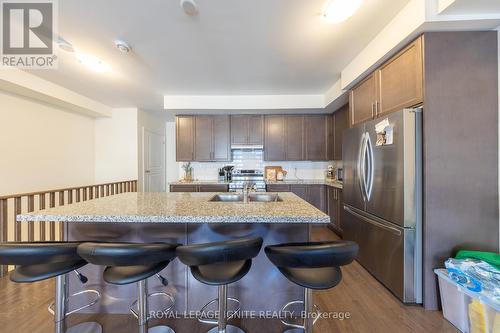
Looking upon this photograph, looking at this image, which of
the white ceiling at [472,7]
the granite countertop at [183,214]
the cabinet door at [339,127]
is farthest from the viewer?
the cabinet door at [339,127]

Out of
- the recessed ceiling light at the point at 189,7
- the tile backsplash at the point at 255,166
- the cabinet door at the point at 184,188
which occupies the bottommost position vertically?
the cabinet door at the point at 184,188

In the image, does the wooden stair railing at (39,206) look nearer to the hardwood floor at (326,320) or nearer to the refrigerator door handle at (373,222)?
the hardwood floor at (326,320)

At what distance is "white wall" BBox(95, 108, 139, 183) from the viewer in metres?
4.96

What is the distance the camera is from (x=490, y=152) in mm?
1760

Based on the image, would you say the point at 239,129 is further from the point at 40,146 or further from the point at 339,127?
the point at 40,146

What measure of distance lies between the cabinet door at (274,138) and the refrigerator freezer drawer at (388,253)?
199cm

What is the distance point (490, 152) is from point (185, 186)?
3.94 metres

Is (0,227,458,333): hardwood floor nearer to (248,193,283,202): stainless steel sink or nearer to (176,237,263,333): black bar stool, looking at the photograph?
(176,237,263,333): black bar stool

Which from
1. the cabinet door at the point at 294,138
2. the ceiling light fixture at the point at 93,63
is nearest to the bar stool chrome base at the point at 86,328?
the ceiling light fixture at the point at 93,63

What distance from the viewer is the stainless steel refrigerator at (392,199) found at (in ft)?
6.03

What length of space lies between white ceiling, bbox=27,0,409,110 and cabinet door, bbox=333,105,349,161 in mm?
575

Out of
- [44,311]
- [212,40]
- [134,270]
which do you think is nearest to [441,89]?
[212,40]

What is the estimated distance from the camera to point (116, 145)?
4.99 meters

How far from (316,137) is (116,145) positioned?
4324 millimetres
